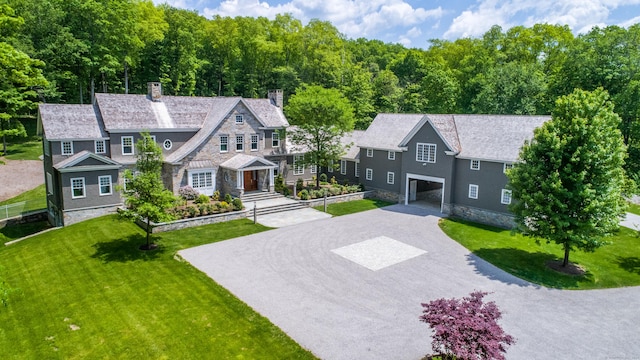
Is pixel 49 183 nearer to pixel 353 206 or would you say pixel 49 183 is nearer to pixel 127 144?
pixel 127 144

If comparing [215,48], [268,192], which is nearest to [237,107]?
[268,192]

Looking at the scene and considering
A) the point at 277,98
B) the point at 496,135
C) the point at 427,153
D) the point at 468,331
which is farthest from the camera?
the point at 277,98

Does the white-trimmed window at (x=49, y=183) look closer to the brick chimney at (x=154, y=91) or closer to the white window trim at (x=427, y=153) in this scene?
the brick chimney at (x=154, y=91)

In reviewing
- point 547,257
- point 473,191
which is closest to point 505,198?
point 473,191

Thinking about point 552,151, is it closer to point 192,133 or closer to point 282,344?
point 282,344

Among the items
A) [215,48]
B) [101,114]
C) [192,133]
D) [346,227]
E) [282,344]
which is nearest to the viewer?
[282,344]

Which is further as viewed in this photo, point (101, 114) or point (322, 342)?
point (101, 114)
